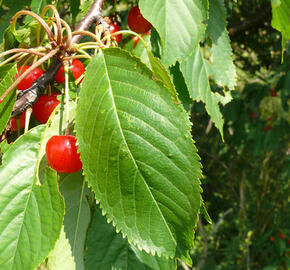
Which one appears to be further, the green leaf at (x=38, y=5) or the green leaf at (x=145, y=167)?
the green leaf at (x=38, y=5)

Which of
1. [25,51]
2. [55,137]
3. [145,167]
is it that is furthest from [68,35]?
[145,167]

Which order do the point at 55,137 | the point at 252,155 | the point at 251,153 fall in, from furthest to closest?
the point at 252,155 < the point at 251,153 < the point at 55,137

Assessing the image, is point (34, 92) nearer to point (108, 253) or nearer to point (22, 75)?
point (22, 75)

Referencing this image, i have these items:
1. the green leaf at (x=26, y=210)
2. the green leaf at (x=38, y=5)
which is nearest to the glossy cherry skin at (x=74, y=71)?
the green leaf at (x=26, y=210)

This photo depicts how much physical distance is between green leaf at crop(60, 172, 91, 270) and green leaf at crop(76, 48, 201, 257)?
244mm

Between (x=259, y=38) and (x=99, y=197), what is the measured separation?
13.0 ft

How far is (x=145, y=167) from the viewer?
2.23 ft

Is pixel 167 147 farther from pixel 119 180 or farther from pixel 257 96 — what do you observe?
pixel 257 96

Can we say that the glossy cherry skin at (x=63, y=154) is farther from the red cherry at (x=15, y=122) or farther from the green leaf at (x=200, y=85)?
the green leaf at (x=200, y=85)

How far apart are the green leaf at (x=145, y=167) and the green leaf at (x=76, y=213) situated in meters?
0.24

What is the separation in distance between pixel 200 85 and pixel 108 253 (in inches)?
23.8

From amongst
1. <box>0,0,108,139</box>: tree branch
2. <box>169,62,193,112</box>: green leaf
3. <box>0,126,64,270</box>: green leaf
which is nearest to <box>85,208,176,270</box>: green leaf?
<box>0,126,64,270</box>: green leaf

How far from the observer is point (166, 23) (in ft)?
3.03

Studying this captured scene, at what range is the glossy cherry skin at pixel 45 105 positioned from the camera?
0.90 m
